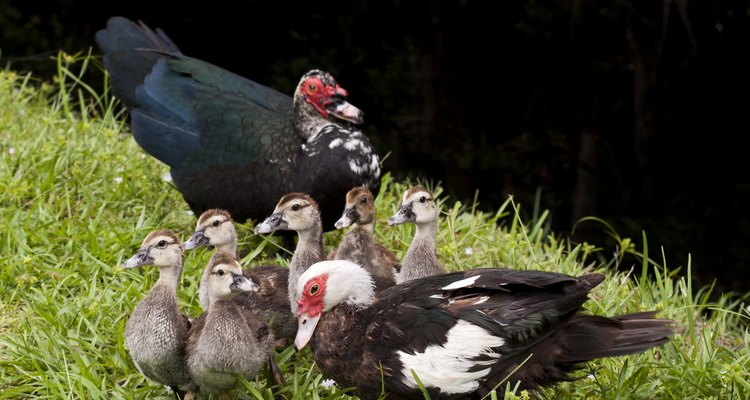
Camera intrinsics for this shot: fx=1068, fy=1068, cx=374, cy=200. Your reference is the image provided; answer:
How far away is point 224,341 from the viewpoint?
3.33 meters

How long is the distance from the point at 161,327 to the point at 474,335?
39.2 inches

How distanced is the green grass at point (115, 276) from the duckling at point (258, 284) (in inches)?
4.5

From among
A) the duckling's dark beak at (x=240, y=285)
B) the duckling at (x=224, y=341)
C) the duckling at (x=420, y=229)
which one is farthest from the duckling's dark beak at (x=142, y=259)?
the duckling at (x=420, y=229)

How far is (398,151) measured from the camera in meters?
7.92

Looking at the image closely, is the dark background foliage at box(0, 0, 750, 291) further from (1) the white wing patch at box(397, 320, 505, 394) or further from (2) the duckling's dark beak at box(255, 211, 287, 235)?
(1) the white wing patch at box(397, 320, 505, 394)

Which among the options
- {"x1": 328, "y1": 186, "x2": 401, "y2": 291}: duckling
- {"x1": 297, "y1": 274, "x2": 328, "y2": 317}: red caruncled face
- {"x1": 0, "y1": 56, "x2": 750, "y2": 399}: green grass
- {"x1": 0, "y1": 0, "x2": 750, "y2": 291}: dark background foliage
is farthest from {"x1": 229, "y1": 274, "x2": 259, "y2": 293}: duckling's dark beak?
{"x1": 0, "y1": 0, "x2": 750, "y2": 291}: dark background foliage

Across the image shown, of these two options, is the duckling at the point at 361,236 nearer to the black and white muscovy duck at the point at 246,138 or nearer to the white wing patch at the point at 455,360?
the black and white muscovy duck at the point at 246,138

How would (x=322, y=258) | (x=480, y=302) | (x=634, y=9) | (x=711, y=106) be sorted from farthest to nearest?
1. (x=711, y=106)
2. (x=634, y=9)
3. (x=322, y=258)
4. (x=480, y=302)

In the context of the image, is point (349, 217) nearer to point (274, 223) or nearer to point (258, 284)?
point (274, 223)

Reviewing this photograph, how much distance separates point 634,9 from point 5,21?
5076 mm

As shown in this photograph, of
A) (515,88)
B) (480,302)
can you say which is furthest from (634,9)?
(480,302)

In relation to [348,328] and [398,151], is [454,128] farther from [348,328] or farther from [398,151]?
[348,328]

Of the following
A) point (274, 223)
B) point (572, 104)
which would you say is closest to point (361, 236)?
point (274, 223)

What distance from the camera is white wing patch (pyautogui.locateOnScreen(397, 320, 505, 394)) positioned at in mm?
3188
